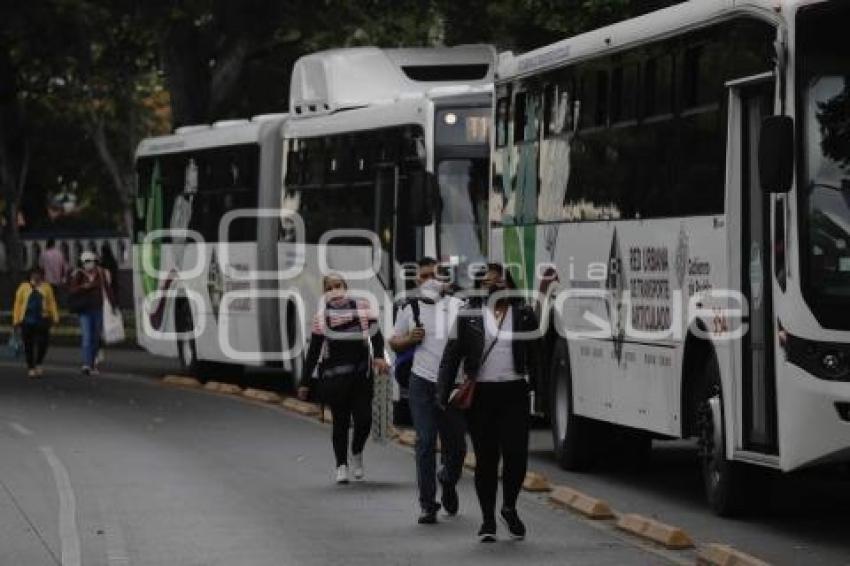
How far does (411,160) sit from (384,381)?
→ 7.03 meters

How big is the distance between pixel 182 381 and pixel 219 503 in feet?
54.6

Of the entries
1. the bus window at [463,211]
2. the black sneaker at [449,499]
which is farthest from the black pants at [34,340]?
the black sneaker at [449,499]

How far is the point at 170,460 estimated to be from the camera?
2184 cm

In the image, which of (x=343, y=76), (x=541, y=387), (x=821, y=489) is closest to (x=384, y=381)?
(x=541, y=387)

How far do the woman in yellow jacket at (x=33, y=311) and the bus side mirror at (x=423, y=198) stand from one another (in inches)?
451

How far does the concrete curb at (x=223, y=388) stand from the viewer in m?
32.1

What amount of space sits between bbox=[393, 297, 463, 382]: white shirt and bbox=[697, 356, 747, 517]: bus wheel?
5.77ft

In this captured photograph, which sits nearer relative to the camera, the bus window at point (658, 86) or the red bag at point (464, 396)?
the red bag at point (464, 396)

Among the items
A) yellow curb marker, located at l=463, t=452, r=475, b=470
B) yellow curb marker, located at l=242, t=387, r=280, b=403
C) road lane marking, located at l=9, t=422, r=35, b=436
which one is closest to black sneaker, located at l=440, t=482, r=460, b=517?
yellow curb marker, located at l=463, t=452, r=475, b=470

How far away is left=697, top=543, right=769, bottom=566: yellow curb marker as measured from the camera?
13.4m

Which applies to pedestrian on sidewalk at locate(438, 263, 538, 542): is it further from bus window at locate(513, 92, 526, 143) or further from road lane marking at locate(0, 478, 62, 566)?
bus window at locate(513, 92, 526, 143)

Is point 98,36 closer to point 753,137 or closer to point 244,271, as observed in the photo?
point 244,271

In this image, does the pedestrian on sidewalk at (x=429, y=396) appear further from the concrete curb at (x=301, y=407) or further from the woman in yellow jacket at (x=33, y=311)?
the woman in yellow jacket at (x=33, y=311)

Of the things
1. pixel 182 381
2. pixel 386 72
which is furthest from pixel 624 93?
pixel 182 381
